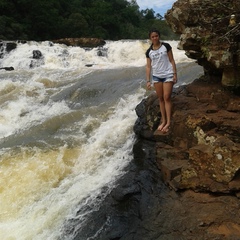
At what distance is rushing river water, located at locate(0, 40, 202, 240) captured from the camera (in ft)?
15.0

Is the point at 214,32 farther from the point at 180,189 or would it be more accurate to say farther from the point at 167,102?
the point at 180,189

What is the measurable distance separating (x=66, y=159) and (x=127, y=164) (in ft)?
4.15

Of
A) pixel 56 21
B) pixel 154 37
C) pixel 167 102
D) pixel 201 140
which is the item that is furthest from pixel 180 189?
pixel 56 21

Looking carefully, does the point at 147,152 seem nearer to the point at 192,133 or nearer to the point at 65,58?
the point at 192,133

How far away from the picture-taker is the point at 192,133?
14.3 feet

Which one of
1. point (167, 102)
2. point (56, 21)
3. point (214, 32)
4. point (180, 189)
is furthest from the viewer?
point (56, 21)

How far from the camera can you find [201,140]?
13.8 ft

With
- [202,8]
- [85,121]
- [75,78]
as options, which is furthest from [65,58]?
[202,8]

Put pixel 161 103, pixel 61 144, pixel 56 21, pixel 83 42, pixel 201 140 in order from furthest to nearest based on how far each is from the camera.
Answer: pixel 56 21
pixel 83 42
pixel 61 144
pixel 161 103
pixel 201 140

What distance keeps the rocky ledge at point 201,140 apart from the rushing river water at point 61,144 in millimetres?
864

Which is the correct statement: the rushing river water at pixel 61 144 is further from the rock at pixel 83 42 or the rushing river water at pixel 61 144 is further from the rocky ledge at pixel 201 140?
the rock at pixel 83 42

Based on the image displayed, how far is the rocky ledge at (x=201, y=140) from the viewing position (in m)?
3.73

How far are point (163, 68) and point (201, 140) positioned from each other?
1.10 meters

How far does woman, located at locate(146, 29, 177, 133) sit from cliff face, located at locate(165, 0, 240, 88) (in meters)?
0.53
